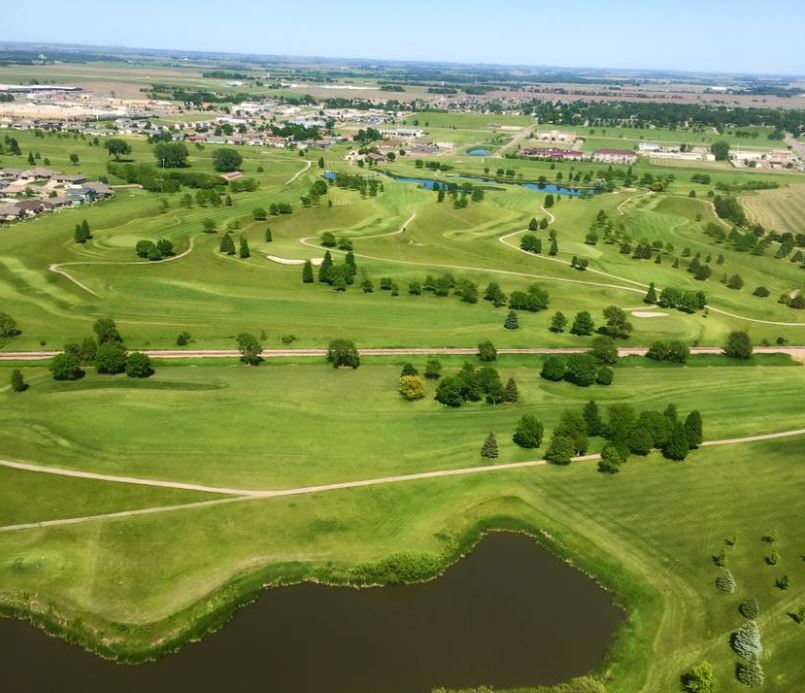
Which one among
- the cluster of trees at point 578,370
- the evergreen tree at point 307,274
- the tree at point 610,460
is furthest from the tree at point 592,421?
the evergreen tree at point 307,274

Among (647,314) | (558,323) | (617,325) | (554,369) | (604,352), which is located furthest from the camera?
(647,314)

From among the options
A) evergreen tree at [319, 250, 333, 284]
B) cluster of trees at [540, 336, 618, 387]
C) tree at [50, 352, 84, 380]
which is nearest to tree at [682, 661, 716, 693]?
cluster of trees at [540, 336, 618, 387]

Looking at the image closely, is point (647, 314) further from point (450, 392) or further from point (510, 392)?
point (450, 392)

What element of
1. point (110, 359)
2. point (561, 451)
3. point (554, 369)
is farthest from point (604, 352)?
point (110, 359)

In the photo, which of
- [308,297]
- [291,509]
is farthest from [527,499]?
[308,297]

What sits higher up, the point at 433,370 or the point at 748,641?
the point at 433,370

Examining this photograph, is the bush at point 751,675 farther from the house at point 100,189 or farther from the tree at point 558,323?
the house at point 100,189
